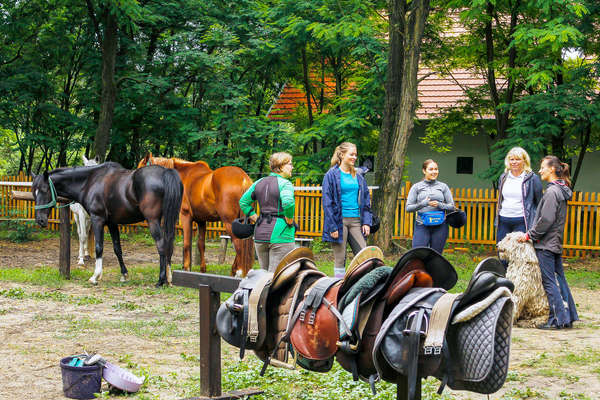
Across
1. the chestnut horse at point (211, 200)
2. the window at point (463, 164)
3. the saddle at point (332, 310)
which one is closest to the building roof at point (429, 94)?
the window at point (463, 164)

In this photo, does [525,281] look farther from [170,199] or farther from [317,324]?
[170,199]

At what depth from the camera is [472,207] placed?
49.6 ft

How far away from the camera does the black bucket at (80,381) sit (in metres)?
4.43

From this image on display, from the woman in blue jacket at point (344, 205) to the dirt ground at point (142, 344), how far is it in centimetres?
176

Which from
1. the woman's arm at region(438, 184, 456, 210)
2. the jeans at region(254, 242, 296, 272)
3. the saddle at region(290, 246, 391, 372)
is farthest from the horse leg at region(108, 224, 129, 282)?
the saddle at region(290, 246, 391, 372)

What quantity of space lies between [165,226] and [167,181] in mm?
641

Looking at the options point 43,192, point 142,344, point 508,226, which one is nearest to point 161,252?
point 43,192

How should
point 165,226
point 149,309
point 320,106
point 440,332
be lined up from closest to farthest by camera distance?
point 440,332 < point 149,309 < point 165,226 < point 320,106

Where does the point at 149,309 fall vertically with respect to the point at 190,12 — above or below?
below

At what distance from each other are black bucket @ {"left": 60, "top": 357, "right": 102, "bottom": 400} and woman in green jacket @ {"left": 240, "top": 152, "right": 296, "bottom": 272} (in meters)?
2.80

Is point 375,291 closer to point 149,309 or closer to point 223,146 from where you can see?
point 149,309

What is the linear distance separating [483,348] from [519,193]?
487 cm

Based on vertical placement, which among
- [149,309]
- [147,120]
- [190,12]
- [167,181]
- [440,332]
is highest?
[190,12]

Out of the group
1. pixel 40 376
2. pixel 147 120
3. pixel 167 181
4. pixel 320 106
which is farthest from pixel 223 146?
pixel 40 376
